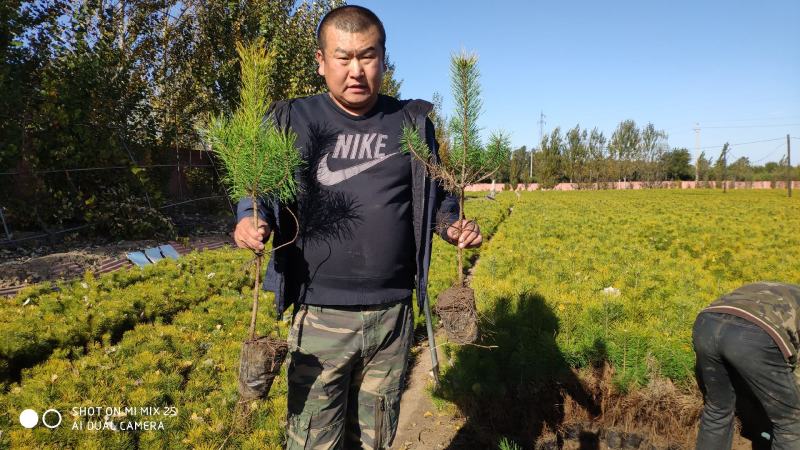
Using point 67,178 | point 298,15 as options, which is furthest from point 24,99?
point 298,15

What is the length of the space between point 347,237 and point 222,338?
4128 millimetres

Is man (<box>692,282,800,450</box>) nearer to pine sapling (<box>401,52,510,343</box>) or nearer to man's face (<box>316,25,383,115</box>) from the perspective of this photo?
pine sapling (<box>401,52,510,343</box>)

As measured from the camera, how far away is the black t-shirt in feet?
6.90

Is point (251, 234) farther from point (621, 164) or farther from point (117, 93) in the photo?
point (621, 164)

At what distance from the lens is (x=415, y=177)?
86.4 inches

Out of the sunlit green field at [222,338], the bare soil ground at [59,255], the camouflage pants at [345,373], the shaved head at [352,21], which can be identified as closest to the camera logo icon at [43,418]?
the sunlit green field at [222,338]

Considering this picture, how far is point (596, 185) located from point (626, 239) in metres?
73.4

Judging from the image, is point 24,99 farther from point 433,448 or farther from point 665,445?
point 665,445

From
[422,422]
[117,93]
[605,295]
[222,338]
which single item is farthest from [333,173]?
[117,93]

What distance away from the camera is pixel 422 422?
4230 millimetres

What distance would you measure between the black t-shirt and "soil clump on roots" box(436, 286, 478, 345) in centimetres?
25

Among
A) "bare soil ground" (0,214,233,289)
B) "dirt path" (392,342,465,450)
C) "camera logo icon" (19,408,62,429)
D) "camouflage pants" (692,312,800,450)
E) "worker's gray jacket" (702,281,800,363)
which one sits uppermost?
"worker's gray jacket" (702,281,800,363)

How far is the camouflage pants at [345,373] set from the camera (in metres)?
Result: 2.09


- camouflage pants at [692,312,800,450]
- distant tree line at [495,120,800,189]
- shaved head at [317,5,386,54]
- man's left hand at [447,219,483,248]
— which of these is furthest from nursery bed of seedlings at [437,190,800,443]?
distant tree line at [495,120,800,189]
